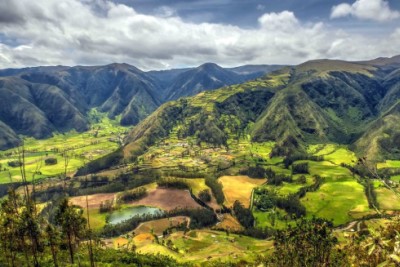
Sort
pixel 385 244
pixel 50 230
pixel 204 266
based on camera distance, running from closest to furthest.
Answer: pixel 385 244 → pixel 50 230 → pixel 204 266

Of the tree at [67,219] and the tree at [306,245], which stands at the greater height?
the tree at [67,219]

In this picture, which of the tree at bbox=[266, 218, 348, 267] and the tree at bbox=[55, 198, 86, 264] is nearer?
the tree at bbox=[55, 198, 86, 264]

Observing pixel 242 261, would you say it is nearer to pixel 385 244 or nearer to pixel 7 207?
pixel 7 207

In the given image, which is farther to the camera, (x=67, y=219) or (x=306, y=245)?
(x=306, y=245)

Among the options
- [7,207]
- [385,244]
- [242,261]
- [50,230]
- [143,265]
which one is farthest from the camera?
[242,261]

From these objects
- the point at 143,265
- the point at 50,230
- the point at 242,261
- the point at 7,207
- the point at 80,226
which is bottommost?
the point at 242,261

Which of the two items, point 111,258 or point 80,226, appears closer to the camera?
point 80,226

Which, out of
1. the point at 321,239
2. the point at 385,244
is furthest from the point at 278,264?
the point at 385,244

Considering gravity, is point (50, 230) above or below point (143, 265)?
above

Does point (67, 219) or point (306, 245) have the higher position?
point (67, 219)

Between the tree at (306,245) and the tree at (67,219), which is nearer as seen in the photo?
the tree at (67,219)

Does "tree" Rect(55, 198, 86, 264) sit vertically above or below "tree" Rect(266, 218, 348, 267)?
above
